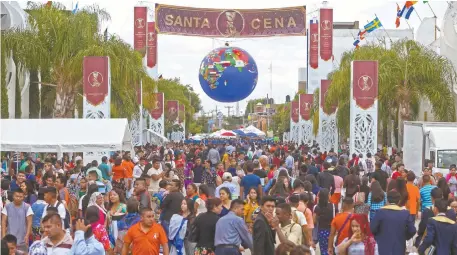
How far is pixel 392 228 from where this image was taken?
10.8m

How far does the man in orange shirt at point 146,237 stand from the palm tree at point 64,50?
78.0 feet

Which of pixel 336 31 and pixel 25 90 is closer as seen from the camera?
pixel 25 90

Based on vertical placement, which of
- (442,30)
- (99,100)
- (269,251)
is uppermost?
(442,30)

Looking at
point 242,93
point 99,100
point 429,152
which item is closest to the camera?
point 429,152

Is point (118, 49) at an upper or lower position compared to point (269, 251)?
upper

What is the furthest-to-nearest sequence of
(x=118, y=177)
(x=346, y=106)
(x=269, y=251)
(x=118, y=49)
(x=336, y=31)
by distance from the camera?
(x=336, y=31), (x=346, y=106), (x=118, y=49), (x=118, y=177), (x=269, y=251)

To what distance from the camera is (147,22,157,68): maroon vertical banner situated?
50625mm

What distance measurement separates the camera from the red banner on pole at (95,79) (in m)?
29.0

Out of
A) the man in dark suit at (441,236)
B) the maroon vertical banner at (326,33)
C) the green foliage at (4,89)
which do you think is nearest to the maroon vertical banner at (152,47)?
the maroon vertical banner at (326,33)

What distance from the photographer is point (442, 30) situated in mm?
46781

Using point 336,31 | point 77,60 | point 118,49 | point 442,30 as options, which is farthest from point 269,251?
point 336,31

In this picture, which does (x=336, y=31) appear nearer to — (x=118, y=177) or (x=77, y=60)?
(x=77, y=60)

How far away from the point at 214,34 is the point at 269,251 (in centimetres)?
4347

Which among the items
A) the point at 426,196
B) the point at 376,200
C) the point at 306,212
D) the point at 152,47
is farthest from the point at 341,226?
the point at 152,47
